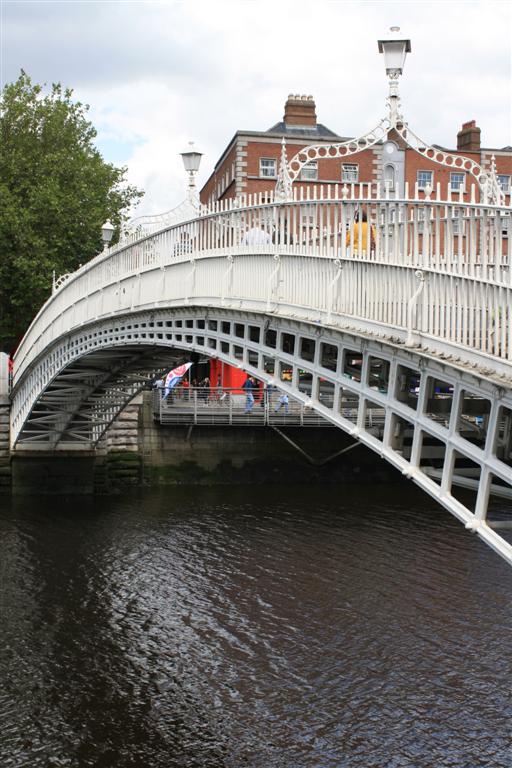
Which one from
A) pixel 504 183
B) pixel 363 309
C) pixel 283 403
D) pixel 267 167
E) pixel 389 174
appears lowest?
pixel 283 403

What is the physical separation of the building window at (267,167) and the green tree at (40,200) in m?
6.14

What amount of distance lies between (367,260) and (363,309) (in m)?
0.56

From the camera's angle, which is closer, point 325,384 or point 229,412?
point 325,384

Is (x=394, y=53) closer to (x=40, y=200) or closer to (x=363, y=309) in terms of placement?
(x=363, y=309)

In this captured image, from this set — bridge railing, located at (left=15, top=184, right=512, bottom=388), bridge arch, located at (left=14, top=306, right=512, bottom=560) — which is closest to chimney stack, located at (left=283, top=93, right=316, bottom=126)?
bridge arch, located at (left=14, top=306, right=512, bottom=560)

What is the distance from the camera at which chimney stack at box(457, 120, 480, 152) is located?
4185 cm

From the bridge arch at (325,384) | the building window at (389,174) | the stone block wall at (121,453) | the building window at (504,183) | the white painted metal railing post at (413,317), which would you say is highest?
the building window at (504,183)

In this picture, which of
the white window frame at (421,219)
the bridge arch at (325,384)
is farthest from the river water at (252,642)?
the white window frame at (421,219)

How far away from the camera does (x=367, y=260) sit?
1237 centimetres

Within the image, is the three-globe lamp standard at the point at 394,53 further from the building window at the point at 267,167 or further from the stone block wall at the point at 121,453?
the building window at the point at 267,167

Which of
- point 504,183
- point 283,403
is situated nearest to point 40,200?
point 283,403

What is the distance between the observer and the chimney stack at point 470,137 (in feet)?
137

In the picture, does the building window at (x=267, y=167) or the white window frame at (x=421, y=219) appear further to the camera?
the building window at (x=267, y=167)

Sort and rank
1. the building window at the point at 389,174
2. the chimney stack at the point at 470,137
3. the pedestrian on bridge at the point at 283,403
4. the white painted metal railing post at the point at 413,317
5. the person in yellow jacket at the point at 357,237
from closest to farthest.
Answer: the white painted metal railing post at the point at 413,317, the building window at the point at 389,174, the person in yellow jacket at the point at 357,237, the pedestrian on bridge at the point at 283,403, the chimney stack at the point at 470,137
